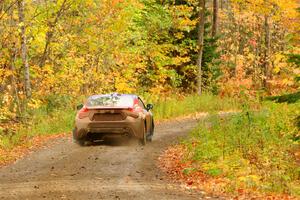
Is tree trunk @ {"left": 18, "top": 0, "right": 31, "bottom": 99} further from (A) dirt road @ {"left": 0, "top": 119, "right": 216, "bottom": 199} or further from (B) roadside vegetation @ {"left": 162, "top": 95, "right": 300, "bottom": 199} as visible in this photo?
(B) roadside vegetation @ {"left": 162, "top": 95, "right": 300, "bottom": 199}

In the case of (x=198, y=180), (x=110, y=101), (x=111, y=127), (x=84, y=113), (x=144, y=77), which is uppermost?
(x=144, y=77)

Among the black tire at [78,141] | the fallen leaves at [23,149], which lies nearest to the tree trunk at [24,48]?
the fallen leaves at [23,149]

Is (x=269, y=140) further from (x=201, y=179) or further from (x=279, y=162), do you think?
(x=201, y=179)

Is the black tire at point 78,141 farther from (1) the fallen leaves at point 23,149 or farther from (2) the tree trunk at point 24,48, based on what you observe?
(2) the tree trunk at point 24,48

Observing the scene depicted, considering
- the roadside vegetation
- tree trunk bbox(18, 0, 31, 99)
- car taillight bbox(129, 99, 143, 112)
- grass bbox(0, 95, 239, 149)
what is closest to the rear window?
car taillight bbox(129, 99, 143, 112)

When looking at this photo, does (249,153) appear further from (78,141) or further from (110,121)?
(78,141)

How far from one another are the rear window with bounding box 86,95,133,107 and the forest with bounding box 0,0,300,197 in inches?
86.7

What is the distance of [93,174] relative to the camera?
1234 cm

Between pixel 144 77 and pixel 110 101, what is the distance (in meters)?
15.1

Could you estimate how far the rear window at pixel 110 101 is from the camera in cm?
1630

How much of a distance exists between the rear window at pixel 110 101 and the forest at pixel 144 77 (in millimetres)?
2203

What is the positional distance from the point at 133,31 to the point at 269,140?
55.9ft

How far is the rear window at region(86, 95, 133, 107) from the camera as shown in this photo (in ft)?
53.5

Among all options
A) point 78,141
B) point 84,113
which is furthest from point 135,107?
point 78,141
